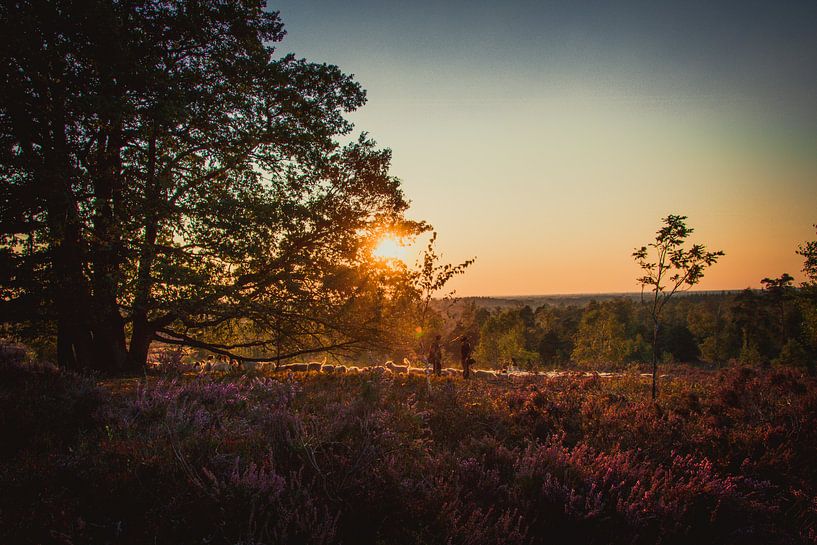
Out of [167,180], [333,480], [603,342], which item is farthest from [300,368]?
[603,342]

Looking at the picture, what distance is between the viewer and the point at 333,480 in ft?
9.71

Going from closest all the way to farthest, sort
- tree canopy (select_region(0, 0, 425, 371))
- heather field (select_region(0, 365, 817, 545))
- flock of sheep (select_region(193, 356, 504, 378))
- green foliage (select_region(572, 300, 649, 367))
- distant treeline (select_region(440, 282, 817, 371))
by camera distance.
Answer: heather field (select_region(0, 365, 817, 545)), tree canopy (select_region(0, 0, 425, 371)), flock of sheep (select_region(193, 356, 504, 378)), distant treeline (select_region(440, 282, 817, 371)), green foliage (select_region(572, 300, 649, 367))

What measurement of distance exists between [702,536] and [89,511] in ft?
15.9

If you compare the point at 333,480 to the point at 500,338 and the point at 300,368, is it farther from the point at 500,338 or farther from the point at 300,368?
the point at 500,338

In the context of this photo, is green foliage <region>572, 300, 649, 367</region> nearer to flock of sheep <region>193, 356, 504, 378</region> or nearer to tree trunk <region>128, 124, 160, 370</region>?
flock of sheep <region>193, 356, 504, 378</region>

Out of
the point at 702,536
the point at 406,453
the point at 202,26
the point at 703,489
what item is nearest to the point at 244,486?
the point at 406,453

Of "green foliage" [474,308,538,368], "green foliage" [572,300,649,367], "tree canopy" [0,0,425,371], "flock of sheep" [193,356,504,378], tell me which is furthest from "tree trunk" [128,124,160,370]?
"green foliage" [474,308,538,368]

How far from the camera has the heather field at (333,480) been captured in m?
2.46

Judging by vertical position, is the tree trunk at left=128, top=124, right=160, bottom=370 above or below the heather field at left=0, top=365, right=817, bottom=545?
above

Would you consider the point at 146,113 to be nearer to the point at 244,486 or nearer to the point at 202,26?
the point at 202,26

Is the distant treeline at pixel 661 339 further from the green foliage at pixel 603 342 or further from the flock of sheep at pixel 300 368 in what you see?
the flock of sheep at pixel 300 368

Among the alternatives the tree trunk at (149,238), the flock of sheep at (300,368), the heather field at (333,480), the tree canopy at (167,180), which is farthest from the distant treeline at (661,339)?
the heather field at (333,480)

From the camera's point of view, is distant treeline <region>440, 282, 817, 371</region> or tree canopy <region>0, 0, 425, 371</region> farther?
distant treeline <region>440, 282, 817, 371</region>

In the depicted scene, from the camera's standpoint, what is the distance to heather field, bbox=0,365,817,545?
8.08ft
